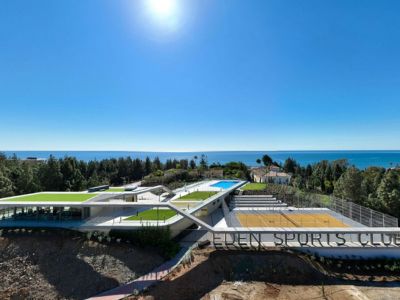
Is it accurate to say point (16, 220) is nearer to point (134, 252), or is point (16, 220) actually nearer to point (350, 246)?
point (134, 252)

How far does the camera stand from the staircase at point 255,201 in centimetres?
2080

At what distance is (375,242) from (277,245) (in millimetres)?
5241

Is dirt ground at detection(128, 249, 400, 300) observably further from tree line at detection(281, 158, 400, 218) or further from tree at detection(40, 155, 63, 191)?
tree at detection(40, 155, 63, 191)

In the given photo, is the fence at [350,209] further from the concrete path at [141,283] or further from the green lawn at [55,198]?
the green lawn at [55,198]

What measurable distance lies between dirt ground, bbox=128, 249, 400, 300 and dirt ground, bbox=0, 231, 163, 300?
2.05m

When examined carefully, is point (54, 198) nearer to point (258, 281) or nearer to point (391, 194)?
point (258, 281)

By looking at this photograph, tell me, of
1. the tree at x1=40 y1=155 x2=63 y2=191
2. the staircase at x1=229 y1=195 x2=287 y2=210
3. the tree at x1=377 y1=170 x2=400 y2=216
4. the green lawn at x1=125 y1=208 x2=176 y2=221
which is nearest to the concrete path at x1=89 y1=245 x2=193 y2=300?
the green lawn at x1=125 y1=208 x2=176 y2=221

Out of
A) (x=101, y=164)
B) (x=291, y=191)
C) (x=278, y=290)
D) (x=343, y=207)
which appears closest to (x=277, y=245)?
(x=278, y=290)

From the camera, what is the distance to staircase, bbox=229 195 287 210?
20.8 metres

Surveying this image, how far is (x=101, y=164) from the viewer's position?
48844 millimetres

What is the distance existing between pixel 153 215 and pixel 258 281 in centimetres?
697

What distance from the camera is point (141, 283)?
33.8ft

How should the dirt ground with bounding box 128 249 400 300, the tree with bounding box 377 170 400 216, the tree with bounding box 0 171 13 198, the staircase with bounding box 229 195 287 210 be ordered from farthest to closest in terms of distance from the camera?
the staircase with bounding box 229 195 287 210 → the tree with bounding box 0 171 13 198 → the tree with bounding box 377 170 400 216 → the dirt ground with bounding box 128 249 400 300

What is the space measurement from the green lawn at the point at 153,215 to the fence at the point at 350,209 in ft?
40.0
